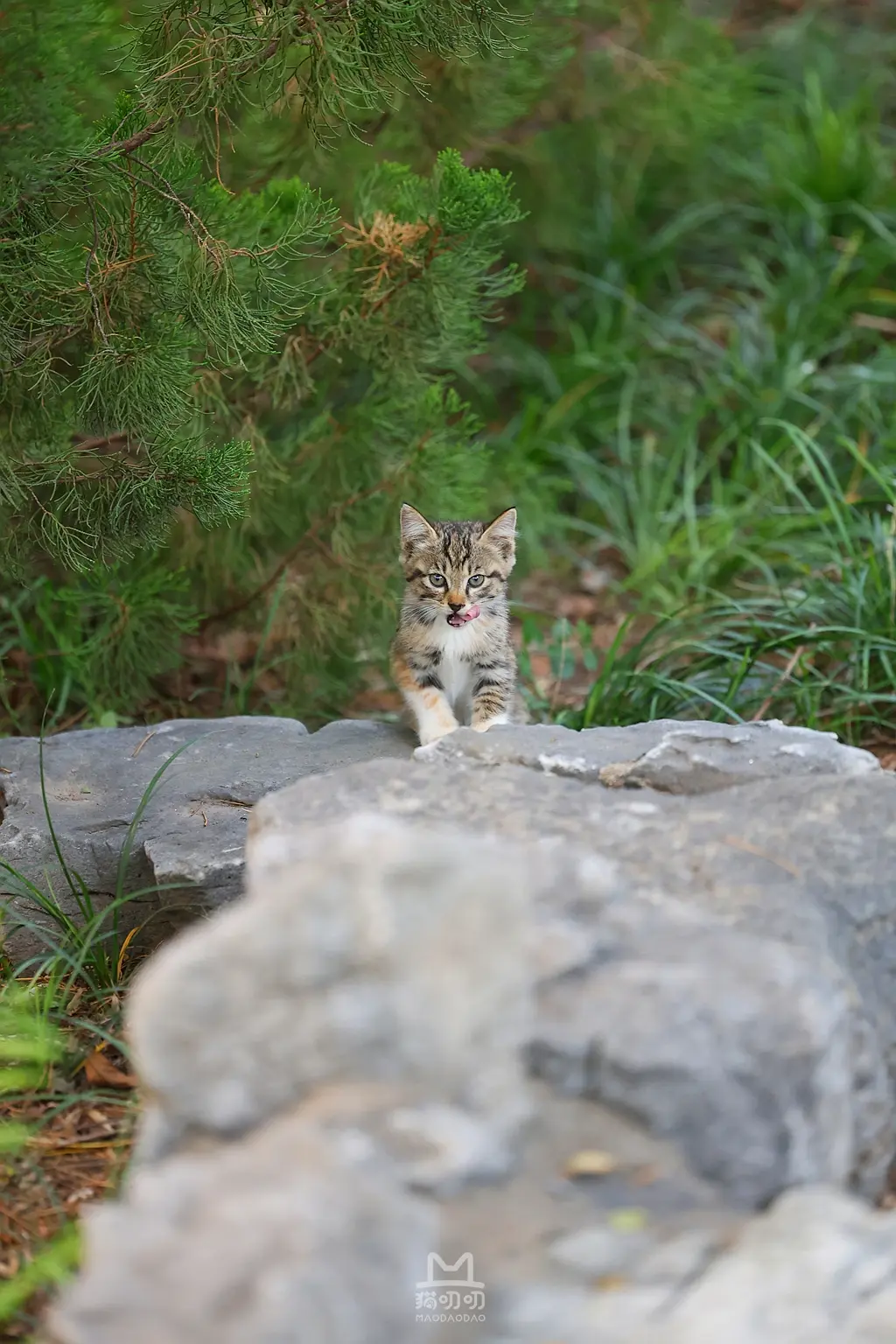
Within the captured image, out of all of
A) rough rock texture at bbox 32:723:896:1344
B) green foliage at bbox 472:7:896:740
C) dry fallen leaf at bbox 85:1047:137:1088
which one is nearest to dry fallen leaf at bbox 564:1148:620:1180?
rough rock texture at bbox 32:723:896:1344

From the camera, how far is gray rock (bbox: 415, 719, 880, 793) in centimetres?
326

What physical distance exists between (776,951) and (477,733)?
1259mm

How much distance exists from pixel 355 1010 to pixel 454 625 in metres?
2.07

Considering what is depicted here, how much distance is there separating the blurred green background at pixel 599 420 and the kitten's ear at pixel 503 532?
2.22ft

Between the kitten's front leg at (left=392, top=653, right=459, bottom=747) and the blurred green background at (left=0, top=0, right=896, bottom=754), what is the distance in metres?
0.74

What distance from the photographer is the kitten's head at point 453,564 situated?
4.06 metres

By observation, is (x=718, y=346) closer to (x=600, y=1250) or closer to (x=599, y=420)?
(x=599, y=420)

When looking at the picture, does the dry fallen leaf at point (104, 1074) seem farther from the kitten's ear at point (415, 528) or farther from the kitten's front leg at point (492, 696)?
the kitten's ear at point (415, 528)

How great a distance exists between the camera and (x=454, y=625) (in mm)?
4082

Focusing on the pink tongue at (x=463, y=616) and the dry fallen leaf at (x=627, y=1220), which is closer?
the dry fallen leaf at (x=627, y=1220)

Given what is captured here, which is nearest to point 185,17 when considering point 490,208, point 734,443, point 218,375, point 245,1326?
point 490,208

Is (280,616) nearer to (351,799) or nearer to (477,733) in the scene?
(477,733)

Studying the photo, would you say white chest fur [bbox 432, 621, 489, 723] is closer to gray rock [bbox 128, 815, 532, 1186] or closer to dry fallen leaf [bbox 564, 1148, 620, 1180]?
gray rock [bbox 128, 815, 532, 1186]

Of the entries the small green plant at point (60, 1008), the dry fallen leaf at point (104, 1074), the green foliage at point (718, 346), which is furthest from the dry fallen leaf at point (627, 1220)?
the green foliage at point (718, 346)
